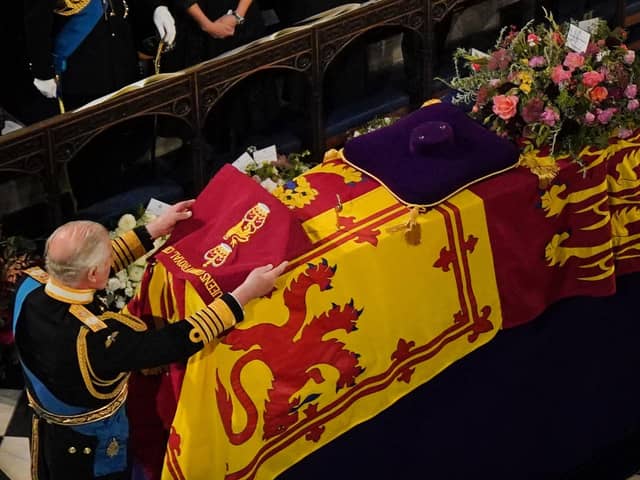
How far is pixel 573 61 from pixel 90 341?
1.85 m

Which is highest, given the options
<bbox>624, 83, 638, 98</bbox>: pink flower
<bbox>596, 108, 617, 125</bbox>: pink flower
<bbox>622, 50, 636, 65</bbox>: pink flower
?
<bbox>622, 50, 636, 65</bbox>: pink flower

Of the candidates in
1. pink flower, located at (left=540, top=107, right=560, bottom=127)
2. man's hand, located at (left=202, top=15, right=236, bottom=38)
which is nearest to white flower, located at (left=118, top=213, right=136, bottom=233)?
man's hand, located at (left=202, top=15, right=236, bottom=38)

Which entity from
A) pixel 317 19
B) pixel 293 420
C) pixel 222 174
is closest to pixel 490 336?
pixel 293 420

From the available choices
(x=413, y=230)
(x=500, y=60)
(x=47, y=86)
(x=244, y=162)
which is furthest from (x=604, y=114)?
(x=47, y=86)

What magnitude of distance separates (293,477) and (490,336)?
0.80 meters

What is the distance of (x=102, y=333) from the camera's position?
3199 mm

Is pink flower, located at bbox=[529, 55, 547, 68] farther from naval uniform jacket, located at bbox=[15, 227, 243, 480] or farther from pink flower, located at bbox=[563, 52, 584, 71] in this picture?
naval uniform jacket, located at bbox=[15, 227, 243, 480]

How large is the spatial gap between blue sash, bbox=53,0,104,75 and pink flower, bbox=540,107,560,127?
6.17 feet

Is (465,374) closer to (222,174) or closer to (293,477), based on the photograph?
(293,477)

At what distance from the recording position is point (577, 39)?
13.0 feet

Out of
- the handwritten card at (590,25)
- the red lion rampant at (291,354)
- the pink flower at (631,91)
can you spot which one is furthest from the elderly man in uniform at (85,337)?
the handwritten card at (590,25)

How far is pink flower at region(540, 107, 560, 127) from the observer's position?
384cm

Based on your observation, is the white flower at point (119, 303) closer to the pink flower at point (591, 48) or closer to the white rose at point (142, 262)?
the white rose at point (142, 262)

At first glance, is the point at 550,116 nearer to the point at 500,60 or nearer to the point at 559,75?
the point at 559,75
